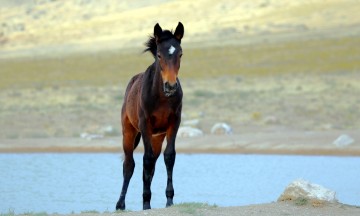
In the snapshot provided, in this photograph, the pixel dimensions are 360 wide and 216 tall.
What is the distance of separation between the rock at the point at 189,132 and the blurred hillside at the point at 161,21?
35.9 m

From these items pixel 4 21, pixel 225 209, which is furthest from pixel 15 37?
pixel 225 209

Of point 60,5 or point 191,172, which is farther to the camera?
point 60,5

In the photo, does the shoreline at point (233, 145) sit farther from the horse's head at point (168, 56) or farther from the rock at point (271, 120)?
the horse's head at point (168, 56)

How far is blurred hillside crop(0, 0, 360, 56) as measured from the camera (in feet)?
208

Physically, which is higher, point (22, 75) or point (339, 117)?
point (22, 75)

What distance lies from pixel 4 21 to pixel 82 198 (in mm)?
66732

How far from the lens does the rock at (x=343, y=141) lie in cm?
2108

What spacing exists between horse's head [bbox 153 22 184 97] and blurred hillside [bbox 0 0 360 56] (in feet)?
160

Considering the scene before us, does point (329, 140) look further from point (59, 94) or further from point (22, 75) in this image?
point (22, 75)

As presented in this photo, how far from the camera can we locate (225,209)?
390 inches

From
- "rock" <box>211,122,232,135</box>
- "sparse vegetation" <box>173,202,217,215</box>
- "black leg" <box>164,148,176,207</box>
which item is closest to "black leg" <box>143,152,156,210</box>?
"black leg" <box>164,148,176,207</box>

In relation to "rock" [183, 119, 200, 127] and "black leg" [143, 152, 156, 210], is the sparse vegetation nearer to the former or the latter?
"black leg" [143, 152, 156, 210]

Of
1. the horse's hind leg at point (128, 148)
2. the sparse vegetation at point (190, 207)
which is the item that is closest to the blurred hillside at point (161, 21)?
the horse's hind leg at point (128, 148)

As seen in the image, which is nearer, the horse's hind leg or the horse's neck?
the horse's neck
